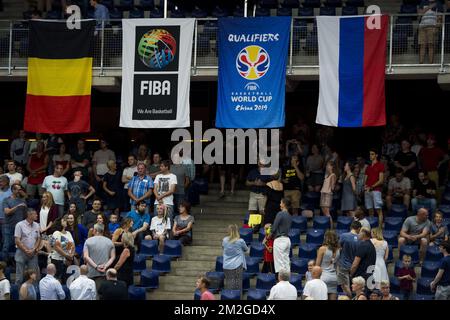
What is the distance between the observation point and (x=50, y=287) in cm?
1980

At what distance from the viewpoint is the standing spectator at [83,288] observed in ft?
63.5

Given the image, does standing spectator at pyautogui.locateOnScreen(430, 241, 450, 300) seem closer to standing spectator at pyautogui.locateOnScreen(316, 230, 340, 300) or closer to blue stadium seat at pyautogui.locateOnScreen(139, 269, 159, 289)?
standing spectator at pyautogui.locateOnScreen(316, 230, 340, 300)

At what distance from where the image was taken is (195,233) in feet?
79.7

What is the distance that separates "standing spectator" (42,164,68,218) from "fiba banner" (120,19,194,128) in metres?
1.73

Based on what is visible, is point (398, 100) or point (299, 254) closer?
point (299, 254)

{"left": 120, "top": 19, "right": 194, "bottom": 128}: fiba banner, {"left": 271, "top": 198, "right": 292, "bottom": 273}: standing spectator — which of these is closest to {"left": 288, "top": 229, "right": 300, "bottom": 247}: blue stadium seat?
{"left": 271, "top": 198, "right": 292, "bottom": 273}: standing spectator

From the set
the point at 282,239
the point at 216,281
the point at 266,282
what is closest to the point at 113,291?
the point at 216,281

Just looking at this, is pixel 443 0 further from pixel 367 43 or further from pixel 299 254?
pixel 299 254

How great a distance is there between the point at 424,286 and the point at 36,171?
31.2ft

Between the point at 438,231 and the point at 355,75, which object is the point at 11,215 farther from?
the point at 438,231

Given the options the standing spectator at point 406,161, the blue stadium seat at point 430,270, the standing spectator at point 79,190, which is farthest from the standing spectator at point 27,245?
the standing spectator at point 406,161

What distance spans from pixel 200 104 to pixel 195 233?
650 cm
